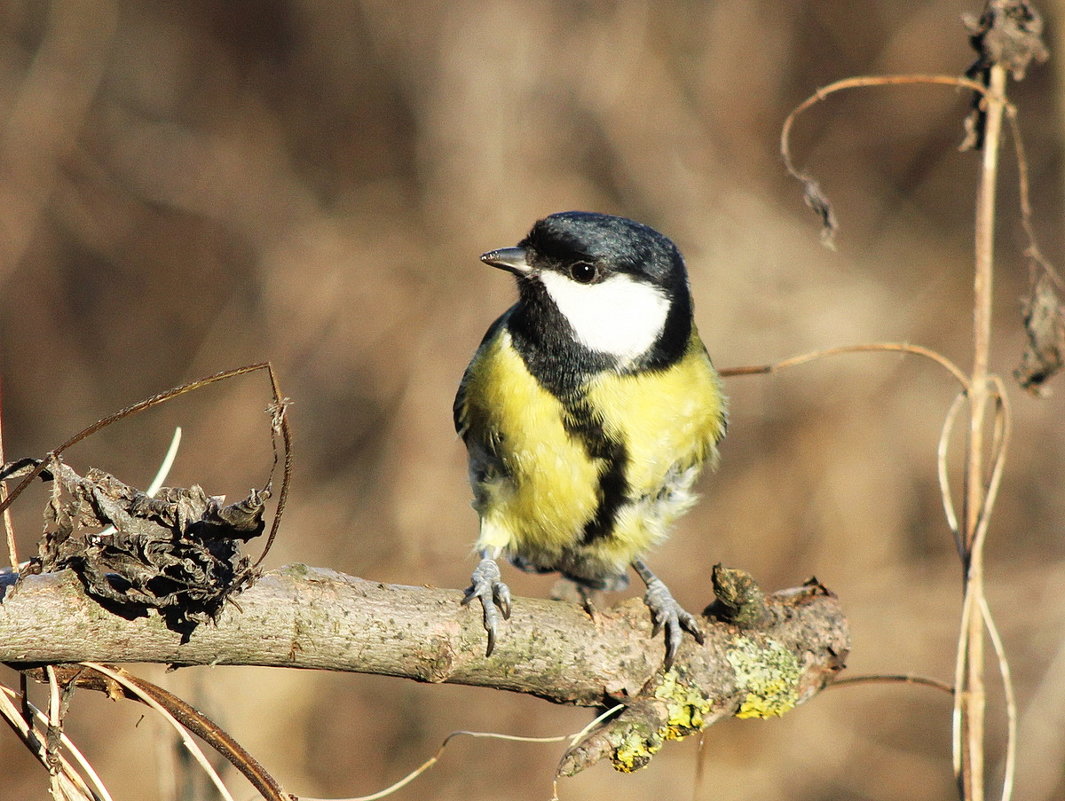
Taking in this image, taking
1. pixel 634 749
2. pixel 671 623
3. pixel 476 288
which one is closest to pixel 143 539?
pixel 634 749

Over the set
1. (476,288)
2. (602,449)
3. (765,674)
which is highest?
(476,288)

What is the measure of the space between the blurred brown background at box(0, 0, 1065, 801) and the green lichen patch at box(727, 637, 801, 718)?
108 inches

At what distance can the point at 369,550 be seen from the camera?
15.9 ft

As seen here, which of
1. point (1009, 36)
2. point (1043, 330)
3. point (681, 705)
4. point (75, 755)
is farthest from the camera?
point (1043, 330)

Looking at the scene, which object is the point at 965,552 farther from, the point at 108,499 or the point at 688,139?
the point at 688,139

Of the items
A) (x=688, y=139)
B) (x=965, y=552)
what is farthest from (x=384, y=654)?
(x=688, y=139)

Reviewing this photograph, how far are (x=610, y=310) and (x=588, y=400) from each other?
237 mm

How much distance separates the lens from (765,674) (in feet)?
6.83

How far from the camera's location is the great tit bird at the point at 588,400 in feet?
8.14

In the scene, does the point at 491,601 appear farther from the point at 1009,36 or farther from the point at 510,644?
the point at 1009,36

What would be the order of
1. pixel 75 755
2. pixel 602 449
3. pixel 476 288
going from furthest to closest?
pixel 476 288, pixel 602 449, pixel 75 755

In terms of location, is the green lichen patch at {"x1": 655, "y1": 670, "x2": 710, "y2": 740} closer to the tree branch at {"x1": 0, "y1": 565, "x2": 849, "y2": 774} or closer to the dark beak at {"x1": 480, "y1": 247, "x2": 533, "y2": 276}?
the tree branch at {"x1": 0, "y1": 565, "x2": 849, "y2": 774}

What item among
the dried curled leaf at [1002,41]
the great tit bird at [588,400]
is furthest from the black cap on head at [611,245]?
the dried curled leaf at [1002,41]

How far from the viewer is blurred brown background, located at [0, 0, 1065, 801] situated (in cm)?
480
